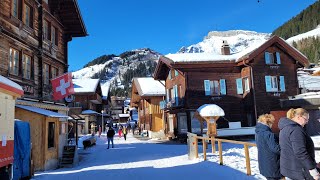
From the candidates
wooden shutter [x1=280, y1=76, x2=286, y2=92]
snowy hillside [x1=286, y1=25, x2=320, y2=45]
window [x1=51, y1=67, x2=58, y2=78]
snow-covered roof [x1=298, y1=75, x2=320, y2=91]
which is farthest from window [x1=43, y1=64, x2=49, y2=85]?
snowy hillside [x1=286, y1=25, x2=320, y2=45]

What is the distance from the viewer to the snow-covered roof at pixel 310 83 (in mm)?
34250

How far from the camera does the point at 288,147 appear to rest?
4.81 metres

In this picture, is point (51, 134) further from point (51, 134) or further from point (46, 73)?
point (46, 73)

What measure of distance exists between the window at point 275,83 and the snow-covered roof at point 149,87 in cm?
1246

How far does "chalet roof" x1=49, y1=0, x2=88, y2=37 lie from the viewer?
66.5 feet

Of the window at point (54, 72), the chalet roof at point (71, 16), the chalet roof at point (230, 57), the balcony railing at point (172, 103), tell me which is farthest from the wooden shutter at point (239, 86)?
the window at point (54, 72)

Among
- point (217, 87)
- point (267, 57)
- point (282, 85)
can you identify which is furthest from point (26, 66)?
point (282, 85)

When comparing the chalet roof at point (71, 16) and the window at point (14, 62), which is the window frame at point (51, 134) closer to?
the window at point (14, 62)

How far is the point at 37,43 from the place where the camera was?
55.0ft

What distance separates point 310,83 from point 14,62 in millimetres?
30634

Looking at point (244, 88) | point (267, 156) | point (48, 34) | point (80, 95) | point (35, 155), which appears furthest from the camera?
point (80, 95)

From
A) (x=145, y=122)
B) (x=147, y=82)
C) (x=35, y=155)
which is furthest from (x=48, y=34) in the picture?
(x=145, y=122)

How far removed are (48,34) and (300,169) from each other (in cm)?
1685

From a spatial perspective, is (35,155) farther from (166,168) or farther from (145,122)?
(145,122)
